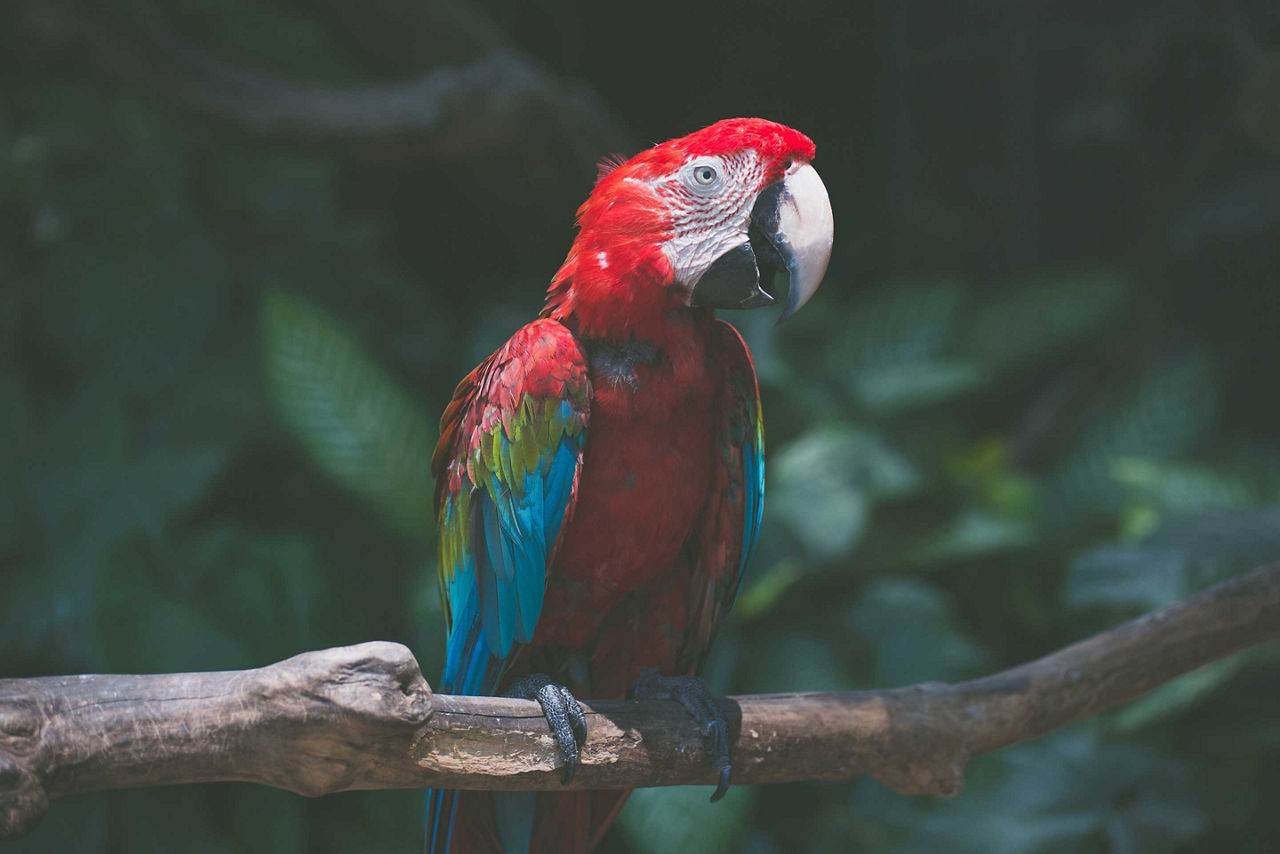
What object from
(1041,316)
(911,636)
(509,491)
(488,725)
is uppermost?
(1041,316)

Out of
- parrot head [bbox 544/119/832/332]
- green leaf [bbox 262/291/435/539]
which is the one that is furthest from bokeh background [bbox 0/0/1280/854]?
parrot head [bbox 544/119/832/332]

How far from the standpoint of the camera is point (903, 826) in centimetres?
210

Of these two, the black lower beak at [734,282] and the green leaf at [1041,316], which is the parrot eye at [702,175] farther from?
the green leaf at [1041,316]

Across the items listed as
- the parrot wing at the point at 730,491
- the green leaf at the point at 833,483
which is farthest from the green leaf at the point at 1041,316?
the parrot wing at the point at 730,491

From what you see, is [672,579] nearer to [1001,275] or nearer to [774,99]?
[774,99]

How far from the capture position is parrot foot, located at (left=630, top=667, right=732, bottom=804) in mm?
1091

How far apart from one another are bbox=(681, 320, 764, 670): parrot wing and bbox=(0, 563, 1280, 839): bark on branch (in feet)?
0.38

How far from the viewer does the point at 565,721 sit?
1.03m

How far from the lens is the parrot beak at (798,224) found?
3.32ft

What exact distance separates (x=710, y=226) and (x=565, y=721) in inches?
19.1

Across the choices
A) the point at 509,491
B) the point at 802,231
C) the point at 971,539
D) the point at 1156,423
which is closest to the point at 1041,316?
the point at 1156,423

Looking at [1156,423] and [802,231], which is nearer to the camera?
[802,231]

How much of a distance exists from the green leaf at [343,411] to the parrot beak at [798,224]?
3.79 ft

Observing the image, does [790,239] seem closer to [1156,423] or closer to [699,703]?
[699,703]
